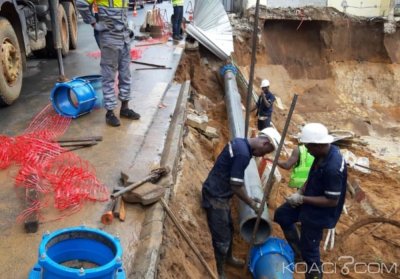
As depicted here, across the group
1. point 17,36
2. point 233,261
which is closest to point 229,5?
point 17,36

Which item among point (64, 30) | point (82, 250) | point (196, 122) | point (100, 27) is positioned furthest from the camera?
point (64, 30)

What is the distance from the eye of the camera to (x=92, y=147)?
204 inches

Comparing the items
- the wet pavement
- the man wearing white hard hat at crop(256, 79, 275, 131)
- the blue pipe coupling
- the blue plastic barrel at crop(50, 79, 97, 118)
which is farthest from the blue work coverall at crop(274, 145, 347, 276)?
the man wearing white hard hat at crop(256, 79, 275, 131)

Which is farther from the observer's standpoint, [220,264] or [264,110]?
[264,110]

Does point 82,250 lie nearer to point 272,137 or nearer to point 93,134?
point 272,137

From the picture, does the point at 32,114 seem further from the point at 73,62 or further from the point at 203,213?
the point at 73,62

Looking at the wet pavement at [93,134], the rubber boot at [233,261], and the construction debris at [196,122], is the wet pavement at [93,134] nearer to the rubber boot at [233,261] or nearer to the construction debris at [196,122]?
the construction debris at [196,122]

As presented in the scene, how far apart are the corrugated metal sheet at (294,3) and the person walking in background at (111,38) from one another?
1141 cm

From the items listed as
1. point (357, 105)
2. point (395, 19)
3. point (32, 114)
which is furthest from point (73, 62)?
point (395, 19)

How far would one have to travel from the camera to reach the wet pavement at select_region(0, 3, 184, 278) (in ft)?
11.4

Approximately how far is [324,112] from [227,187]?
10.2 m

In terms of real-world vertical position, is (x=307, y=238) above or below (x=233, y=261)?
above

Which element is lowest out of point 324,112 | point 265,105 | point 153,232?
point 324,112

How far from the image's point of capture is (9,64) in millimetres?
6172
